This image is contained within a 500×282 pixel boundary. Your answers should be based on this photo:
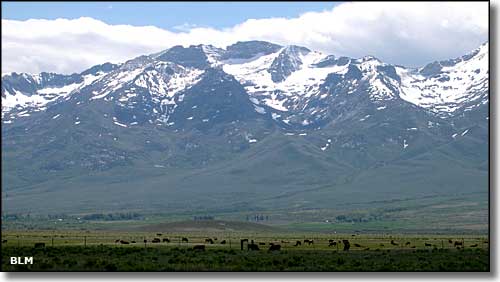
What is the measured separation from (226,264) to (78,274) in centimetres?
1019

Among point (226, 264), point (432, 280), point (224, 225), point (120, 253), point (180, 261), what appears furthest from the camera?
point (224, 225)

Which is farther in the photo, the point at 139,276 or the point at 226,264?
the point at 226,264

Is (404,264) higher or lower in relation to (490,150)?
lower

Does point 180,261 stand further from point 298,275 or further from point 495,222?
point 495,222

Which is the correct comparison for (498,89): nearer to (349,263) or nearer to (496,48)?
(496,48)

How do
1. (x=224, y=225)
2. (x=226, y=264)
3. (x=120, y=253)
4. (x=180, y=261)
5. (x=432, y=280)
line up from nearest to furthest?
(x=432, y=280)
(x=226, y=264)
(x=180, y=261)
(x=120, y=253)
(x=224, y=225)

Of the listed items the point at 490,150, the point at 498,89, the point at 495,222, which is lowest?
the point at 495,222

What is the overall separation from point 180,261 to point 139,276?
38.4 ft

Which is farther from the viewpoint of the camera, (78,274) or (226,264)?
(226,264)

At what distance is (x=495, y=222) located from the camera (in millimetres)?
35156

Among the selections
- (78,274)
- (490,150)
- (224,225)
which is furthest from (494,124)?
(224,225)

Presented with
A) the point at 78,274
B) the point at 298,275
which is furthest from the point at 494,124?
the point at 78,274

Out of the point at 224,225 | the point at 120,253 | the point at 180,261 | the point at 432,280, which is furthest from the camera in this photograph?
the point at 224,225

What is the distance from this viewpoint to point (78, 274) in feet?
112
